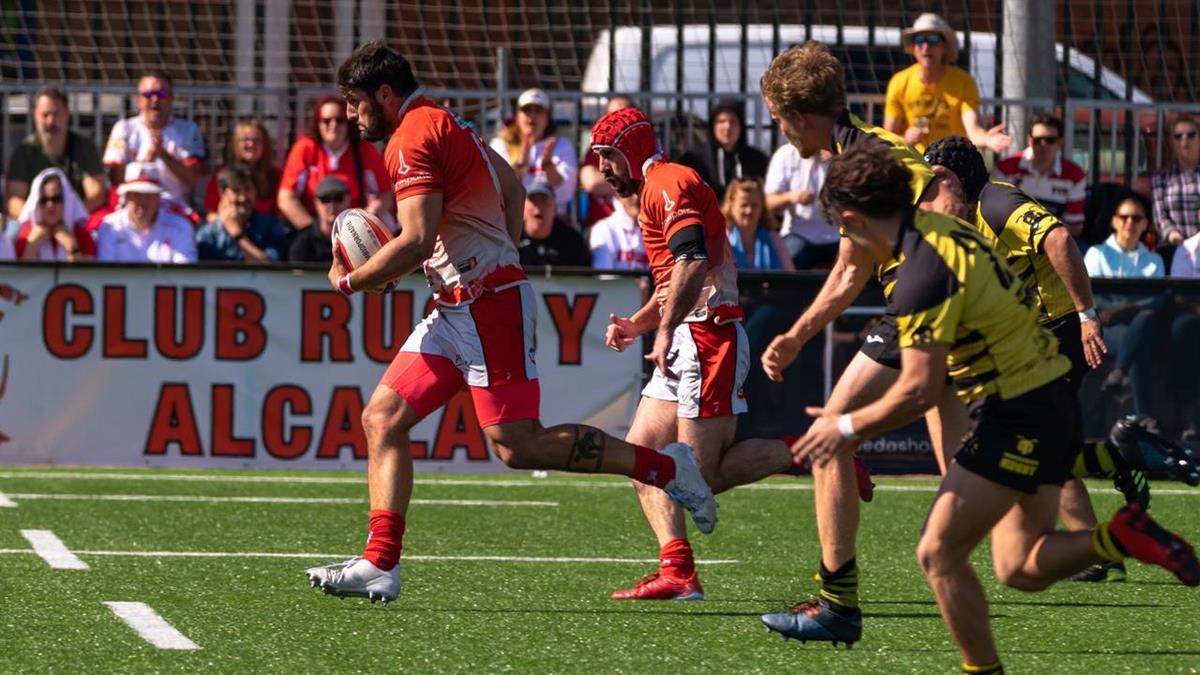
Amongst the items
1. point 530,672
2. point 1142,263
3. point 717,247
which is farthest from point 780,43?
point 530,672

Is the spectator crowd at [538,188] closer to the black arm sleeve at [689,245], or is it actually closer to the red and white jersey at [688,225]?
the red and white jersey at [688,225]

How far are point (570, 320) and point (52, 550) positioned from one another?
4163 millimetres

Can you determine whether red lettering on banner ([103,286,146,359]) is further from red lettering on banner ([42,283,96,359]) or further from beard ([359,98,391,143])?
beard ([359,98,391,143])

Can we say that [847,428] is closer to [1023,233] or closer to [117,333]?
[1023,233]

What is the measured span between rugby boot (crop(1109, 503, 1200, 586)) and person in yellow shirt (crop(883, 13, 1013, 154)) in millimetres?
7466

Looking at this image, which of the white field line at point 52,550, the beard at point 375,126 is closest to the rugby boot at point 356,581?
the beard at point 375,126

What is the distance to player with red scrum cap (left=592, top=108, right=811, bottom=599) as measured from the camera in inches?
307

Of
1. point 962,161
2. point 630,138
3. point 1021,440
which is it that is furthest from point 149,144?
point 1021,440

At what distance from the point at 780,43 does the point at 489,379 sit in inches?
361

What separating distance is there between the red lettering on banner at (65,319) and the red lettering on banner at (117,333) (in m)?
0.09

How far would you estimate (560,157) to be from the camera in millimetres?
13953

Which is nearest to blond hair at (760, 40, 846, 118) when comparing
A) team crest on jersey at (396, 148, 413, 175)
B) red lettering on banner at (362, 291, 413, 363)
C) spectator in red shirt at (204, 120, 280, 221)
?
team crest on jersey at (396, 148, 413, 175)

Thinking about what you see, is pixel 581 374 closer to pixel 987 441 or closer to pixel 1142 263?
pixel 1142 263

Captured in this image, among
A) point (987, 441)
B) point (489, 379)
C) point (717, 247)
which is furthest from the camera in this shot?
point (717, 247)
